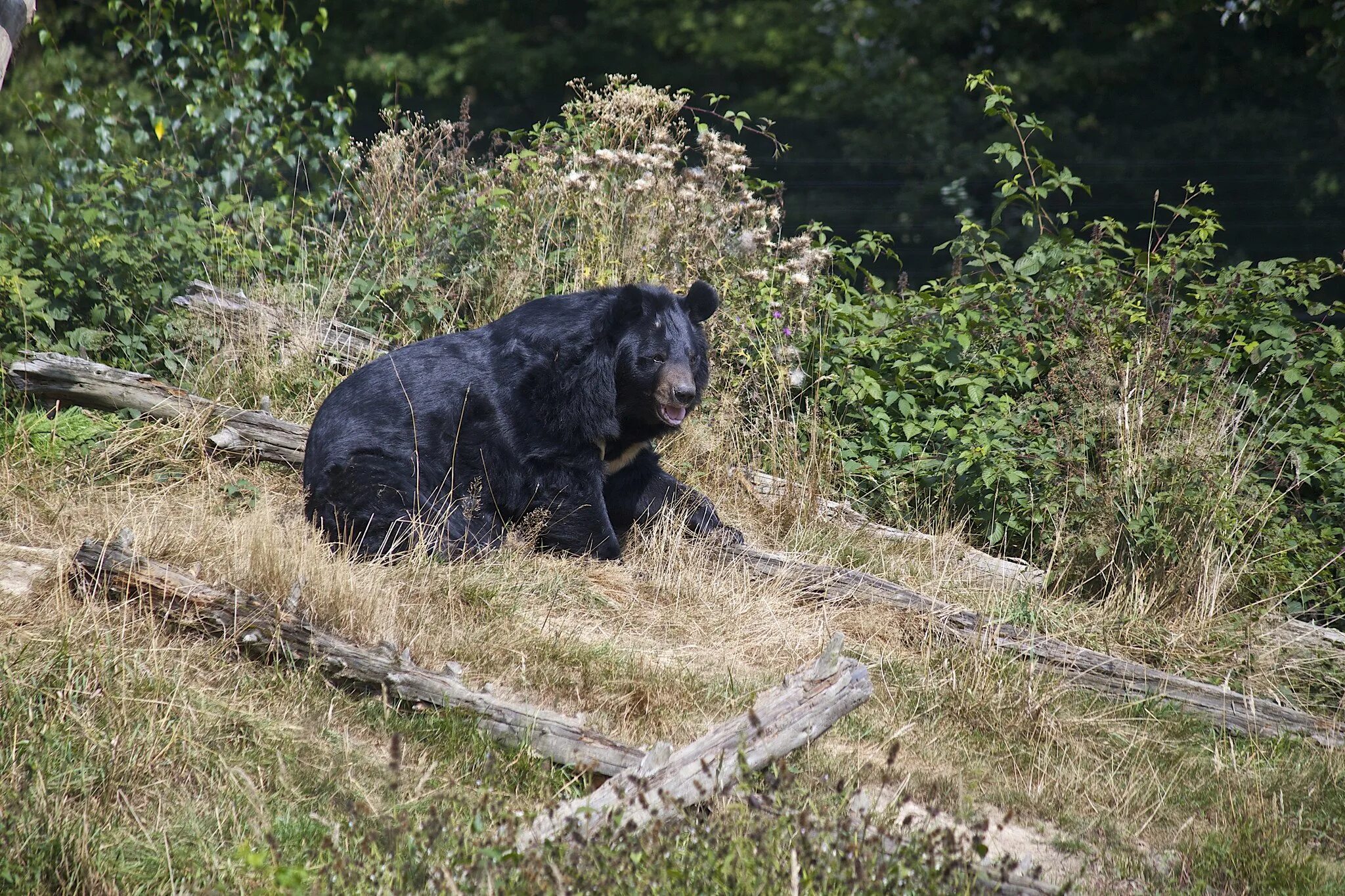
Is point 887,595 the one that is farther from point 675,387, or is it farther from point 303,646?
point 303,646

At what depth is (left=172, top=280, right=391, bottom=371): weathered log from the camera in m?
6.37

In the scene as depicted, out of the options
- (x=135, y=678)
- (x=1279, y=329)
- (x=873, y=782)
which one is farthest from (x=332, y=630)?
(x=1279, y=329)

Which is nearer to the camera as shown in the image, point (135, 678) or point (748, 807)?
point (748, 807)

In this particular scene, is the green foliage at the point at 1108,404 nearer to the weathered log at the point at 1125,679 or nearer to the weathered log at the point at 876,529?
the weathered log at the point at 876,529

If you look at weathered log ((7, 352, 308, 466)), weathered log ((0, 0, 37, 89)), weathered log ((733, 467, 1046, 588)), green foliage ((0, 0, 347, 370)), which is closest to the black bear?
weathered log ((7, 352, 308, 466))

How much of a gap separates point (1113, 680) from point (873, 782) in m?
1.30

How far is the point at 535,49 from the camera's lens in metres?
21.1

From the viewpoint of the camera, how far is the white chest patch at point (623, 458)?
5281 mm

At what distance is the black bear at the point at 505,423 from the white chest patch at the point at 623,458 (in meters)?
0.09

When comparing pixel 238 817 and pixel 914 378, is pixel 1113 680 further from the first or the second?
pixel 238 817

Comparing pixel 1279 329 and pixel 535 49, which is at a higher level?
pixel 535 49

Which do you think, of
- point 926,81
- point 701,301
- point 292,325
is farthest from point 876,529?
point 926,81

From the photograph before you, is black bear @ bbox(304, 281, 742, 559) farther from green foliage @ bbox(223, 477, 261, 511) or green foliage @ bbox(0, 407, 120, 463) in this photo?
green foliage @ bbox(0, 407, 120, 463)

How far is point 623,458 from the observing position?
5355 mm
